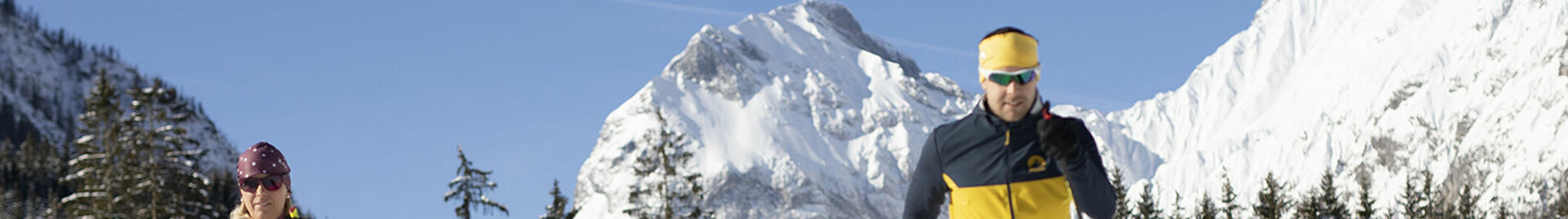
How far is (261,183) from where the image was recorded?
7.42 metres

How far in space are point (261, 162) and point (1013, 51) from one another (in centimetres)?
355

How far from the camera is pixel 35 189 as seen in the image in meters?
140

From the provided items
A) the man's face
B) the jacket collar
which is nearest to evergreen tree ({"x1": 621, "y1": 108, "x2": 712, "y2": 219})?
the jacket collar

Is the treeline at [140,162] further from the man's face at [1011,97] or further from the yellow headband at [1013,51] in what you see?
the yellow headband at [1013,51]

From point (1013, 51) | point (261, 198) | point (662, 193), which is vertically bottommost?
point (1013, 51)

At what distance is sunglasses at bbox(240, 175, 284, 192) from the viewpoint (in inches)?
292

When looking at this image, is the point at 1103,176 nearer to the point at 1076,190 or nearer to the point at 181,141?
the point at 1076,190

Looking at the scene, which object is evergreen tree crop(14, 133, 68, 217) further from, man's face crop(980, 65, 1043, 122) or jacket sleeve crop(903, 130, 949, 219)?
man's face crop(980, 65, 1043, 122)

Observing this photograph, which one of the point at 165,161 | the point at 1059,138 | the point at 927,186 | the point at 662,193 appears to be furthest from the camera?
the point at 165,161

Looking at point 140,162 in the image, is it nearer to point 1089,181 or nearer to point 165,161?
point 165,161

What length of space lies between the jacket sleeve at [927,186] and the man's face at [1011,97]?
0.32 m

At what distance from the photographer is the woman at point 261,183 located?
24.3 ft

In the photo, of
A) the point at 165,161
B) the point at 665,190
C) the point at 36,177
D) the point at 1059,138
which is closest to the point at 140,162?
the point at 165,161

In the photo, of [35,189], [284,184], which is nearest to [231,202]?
[35,189]
